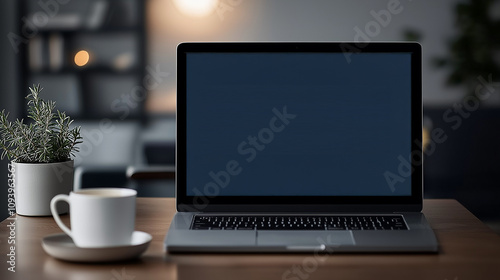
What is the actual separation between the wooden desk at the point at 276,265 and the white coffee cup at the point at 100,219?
0.11 ft

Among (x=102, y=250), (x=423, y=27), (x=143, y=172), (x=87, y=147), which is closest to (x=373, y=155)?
(x=102, y=250)

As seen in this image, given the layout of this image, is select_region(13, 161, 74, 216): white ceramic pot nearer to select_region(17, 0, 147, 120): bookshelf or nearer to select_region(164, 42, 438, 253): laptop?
select_region(164, 42, 438, 253): laptop

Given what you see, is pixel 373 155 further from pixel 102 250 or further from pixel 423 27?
pixel 423 27

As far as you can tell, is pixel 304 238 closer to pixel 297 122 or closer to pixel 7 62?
pixel 297 122

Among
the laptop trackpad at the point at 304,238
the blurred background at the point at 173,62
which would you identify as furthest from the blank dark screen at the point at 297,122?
the blurred background at the point at 173,62

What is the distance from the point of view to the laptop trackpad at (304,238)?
898mm

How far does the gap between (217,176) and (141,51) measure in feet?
7.79

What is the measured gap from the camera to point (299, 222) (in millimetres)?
1003

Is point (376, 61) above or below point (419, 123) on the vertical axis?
above

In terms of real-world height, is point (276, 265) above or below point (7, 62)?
below

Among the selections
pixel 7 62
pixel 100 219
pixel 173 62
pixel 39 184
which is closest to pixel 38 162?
pixel 39 184

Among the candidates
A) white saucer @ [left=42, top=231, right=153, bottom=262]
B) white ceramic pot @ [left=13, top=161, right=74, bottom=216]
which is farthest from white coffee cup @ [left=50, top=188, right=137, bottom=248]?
white ceramic pot @ [left=13, top=161, right=74, bottom=216]

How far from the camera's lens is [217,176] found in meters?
1.07

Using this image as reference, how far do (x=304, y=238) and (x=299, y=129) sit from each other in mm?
228
